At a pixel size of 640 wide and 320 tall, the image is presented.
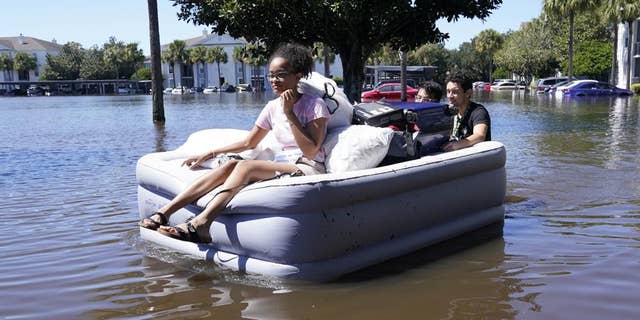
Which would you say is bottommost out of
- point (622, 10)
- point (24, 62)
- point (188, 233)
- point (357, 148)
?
point (188, 233)

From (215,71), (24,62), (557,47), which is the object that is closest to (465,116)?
(557,47)

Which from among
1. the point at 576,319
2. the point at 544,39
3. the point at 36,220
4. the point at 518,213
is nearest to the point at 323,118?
the point at 576,319

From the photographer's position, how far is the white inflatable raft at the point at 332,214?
4074 millimetres

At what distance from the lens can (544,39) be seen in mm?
64312

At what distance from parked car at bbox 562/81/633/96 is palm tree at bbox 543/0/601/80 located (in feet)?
24.9

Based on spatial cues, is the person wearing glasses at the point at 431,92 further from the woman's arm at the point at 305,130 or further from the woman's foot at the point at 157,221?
the woman's foot at the point at 157,221

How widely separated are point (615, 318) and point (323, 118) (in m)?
2.30

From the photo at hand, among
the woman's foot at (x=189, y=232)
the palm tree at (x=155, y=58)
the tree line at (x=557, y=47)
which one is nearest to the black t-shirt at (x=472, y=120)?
the woman's foot at (x=189, y=232)

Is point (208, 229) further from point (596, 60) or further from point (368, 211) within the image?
point (596, 60)

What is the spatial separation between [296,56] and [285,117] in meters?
0.50

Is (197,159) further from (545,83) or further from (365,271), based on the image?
(545,83)

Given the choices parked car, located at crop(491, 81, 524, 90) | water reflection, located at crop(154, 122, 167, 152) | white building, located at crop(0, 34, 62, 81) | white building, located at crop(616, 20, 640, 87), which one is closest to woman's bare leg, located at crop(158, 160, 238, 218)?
water reflection, located at crop(154, 122, 167, 152)

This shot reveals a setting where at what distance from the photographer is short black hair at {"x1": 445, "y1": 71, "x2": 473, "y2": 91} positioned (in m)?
5.87

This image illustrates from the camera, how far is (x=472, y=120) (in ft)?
19.5
